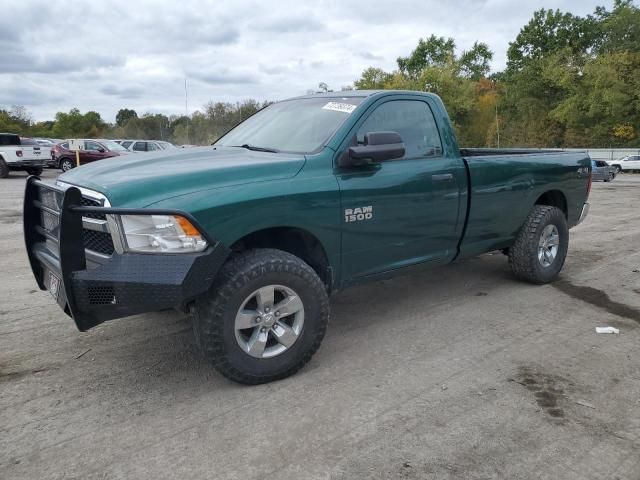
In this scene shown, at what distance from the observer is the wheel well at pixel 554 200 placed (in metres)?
5.77

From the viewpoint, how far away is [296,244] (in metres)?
3.77

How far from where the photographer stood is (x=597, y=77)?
46.0 metres

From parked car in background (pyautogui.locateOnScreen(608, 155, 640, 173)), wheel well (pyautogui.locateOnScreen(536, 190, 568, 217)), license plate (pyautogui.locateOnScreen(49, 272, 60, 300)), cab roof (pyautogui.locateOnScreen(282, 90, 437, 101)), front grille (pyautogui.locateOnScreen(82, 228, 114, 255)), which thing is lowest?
parked car in background (pyautogui.locateOnScreen(608, 155, 640, 173))

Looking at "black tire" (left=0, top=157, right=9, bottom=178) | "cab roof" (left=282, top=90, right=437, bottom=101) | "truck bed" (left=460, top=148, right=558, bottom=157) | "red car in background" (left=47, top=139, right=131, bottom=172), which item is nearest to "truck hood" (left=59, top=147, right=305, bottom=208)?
"cab roof" (left=282, top=90, right=437, bottom=101)

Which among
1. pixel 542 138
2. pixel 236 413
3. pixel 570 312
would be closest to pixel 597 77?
pixel 542 138

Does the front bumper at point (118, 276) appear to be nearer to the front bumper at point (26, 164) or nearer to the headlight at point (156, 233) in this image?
the headlight at point (156, 233)

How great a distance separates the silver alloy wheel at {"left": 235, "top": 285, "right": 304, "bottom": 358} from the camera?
3.25 metres

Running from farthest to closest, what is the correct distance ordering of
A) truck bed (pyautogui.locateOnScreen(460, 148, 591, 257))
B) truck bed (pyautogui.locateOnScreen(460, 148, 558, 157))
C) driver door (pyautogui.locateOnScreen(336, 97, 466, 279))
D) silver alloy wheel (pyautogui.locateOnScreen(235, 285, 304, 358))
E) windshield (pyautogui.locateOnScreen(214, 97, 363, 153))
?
truck bed (pyautogui.locateOnScreen(460, 148, 558, 157)) < truck bed (pyautogui.locateOnScreen(460, 148, 591, 257)) < windshield (pyautogui.locateOnScreen(214, 97, 363, 153)) < driver door (pyautogui.locateOnScreen(336, 97, 466, 279)) < silver alloy wheel (pyautogui.locateOnScreen(235, 285, 304, 358))

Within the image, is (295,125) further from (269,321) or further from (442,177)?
(269,321)

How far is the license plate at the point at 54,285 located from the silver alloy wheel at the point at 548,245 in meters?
4.44

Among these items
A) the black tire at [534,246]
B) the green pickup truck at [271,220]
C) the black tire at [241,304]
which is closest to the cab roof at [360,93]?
the green pickup truck at [271,220]

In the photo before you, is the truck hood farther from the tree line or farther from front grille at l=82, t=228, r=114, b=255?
the tree line

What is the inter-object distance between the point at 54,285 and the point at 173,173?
3.41 feet

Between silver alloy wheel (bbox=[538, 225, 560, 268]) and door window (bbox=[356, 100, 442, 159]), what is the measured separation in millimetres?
1835
